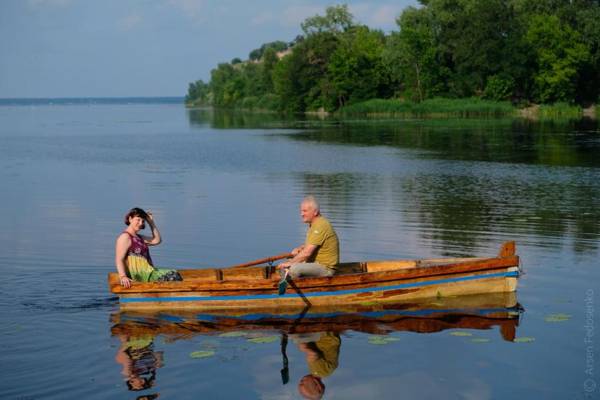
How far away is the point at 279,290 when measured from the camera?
13977mm

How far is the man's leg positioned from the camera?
1413cm

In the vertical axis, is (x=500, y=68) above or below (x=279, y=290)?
above

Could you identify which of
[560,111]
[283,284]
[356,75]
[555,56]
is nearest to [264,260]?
[283,284]

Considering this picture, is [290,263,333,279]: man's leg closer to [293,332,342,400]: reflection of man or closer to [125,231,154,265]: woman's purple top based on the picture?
[293,332,342,400]: reflection of man

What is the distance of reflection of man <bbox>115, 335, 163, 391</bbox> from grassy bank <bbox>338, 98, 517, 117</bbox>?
261 feet

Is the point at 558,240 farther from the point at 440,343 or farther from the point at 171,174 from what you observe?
the point at 171,174

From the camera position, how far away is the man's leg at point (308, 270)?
14.1m

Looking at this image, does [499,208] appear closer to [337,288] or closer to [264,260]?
[264,260]

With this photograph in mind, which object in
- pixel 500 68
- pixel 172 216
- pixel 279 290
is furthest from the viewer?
pixel 500 68

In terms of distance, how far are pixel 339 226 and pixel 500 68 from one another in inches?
3172

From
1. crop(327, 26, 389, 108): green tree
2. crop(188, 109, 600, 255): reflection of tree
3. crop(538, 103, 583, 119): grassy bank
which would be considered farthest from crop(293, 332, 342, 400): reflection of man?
crop(327, 26, 389, 108): green tree

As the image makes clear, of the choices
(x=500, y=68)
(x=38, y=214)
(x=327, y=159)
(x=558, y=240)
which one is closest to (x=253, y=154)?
(x=327, y=159)

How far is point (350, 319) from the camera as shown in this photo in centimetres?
1371

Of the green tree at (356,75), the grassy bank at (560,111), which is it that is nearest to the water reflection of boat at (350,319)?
the grassy bank at (560,111)
